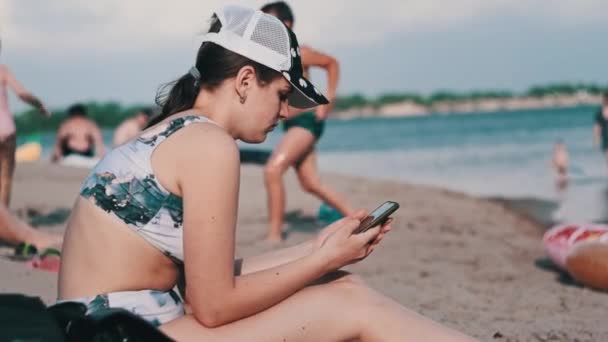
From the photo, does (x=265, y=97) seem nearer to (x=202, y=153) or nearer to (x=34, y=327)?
(x=202, y=153)

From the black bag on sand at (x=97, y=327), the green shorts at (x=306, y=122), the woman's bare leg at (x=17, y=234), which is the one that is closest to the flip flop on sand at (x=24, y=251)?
the woman's bare leg at (x=17, y=234)

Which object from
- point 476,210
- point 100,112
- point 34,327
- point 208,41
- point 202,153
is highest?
point 208,41

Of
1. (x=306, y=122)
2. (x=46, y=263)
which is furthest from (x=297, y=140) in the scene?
(x=46, y=263)

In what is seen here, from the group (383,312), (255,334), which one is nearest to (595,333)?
(383,312)

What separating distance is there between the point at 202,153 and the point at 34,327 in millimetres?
1339

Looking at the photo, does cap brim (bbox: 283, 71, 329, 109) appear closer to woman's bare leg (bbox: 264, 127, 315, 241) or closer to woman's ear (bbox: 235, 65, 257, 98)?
woman's ear (bbox: 235, 65, 257, 98)

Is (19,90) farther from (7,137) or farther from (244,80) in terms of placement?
(244,80)

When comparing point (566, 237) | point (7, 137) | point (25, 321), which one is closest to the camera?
point (25, 321)

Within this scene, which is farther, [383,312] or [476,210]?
[476,210]

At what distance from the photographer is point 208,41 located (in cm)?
255

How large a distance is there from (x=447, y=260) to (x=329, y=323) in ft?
14.4

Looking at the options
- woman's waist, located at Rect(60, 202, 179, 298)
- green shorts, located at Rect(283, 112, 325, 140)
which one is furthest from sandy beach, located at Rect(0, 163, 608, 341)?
woman's waist, located at Rect(60, 202, 179, 298)

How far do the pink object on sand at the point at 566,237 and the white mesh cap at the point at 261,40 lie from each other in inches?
145

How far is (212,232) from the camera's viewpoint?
7.66 ft
